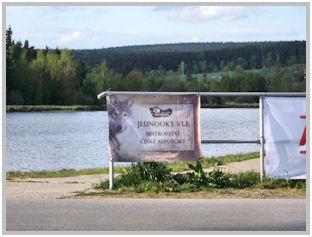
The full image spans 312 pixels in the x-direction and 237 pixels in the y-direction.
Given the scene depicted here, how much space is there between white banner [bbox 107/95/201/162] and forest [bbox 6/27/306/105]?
3696 inches

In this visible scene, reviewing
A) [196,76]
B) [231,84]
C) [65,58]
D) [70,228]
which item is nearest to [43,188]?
[70,228]

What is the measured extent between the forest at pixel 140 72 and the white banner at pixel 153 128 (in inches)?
3696

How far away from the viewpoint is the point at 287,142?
406 inches

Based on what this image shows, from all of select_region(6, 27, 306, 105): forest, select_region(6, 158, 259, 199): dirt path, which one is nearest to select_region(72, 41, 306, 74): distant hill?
Result: select_region(6, 27, 306, 105): forest

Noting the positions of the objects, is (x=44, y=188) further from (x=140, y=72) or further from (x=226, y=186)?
(x=140, y=72)

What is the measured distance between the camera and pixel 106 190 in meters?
10.0

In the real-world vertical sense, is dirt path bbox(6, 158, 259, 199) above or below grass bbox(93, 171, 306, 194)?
below

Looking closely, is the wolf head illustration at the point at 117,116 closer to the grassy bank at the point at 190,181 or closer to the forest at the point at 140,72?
the grassy bank at the point at 190,181

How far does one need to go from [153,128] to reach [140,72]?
122 meters

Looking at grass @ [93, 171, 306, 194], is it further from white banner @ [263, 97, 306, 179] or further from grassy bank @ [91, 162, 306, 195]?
white banner @ [263, 97, 306, 179]

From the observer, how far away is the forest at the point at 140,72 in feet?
376

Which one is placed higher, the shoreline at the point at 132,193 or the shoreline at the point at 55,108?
the shoreline at the point at 55,108

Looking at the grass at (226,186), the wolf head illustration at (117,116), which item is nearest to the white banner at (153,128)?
the wolf head illustration at (117,116)

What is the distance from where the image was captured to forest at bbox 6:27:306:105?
376 feet
